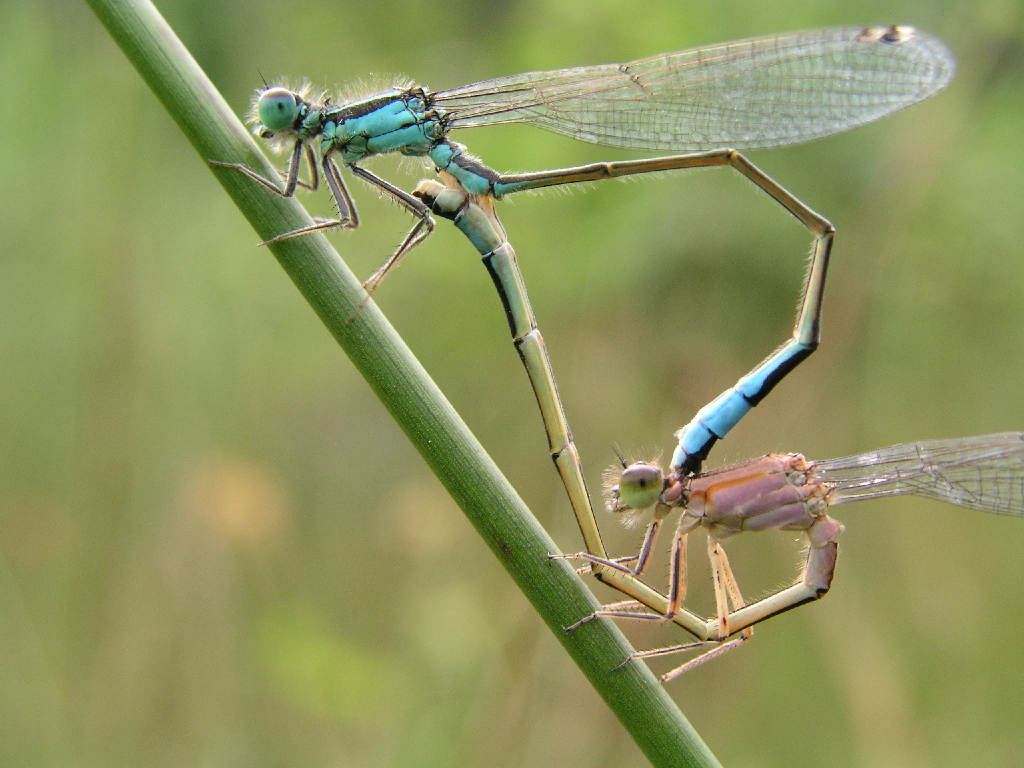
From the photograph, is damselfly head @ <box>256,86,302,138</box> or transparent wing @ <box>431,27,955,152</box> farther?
transparent wing @ <box>431,27,955,152</box>

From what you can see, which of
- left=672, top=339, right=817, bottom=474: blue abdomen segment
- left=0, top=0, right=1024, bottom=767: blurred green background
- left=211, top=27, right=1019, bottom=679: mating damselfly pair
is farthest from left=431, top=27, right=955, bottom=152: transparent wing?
left=0, top=0, right=1024, bottom=767: blurred green background

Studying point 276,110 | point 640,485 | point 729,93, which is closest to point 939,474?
point 640,485

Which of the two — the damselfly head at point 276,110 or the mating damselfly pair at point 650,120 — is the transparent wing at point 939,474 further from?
the damselfly head at point 276,110

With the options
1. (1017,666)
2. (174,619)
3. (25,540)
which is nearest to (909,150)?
(1017,666)

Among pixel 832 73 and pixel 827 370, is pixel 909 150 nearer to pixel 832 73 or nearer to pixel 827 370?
pixel 827 370

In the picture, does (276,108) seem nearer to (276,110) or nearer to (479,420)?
(276,110)

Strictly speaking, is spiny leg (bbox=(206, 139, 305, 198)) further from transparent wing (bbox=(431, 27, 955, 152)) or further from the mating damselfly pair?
transparent wing (bbox=(431, 27, 955, 152))

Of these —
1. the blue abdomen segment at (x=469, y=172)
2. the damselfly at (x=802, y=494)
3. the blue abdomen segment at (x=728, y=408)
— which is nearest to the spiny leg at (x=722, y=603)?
the damselfly at (x=802, y=494)
